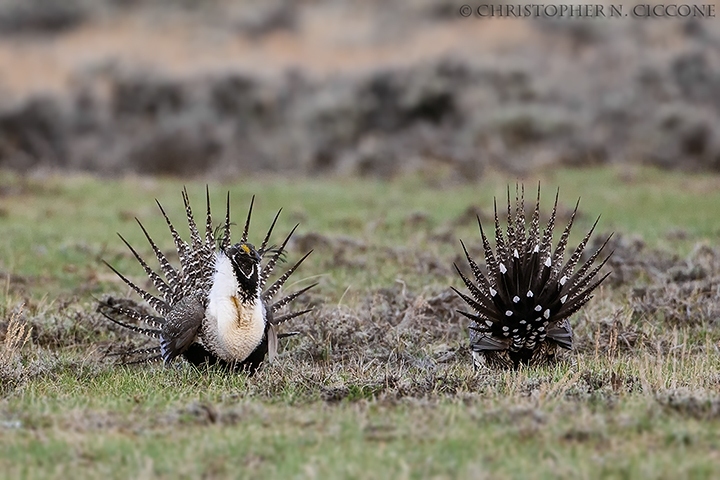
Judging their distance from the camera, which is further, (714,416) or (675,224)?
(675,224)

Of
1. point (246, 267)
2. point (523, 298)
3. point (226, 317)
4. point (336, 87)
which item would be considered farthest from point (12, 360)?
point (336, 87)

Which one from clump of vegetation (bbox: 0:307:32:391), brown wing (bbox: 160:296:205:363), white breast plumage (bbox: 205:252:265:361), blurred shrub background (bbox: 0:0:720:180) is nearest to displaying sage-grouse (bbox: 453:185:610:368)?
white breast plumage (bbox: 205:252:265:361)

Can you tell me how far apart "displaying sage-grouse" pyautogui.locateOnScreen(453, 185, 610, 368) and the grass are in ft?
0.84

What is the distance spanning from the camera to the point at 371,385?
6023mm

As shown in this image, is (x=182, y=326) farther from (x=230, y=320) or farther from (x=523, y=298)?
(x=523, y=298)

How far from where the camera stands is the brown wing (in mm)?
6750

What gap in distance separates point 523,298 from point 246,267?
5.96 feet

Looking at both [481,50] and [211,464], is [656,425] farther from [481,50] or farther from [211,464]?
[481,50]

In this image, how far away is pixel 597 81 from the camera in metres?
33.4

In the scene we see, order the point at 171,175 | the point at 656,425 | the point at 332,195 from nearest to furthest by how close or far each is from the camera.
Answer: the point at 656,425 < the point at 332,195 < the point at 171,175

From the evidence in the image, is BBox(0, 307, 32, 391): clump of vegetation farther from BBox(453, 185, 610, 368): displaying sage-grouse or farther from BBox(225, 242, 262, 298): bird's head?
BBox(453, 185, 610, 368): displaying sage-grouse

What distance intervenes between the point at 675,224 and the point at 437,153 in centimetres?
Answer: 1076

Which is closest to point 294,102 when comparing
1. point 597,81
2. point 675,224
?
point 597,81

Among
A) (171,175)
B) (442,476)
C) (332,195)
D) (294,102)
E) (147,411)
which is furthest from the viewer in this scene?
(294,102)
